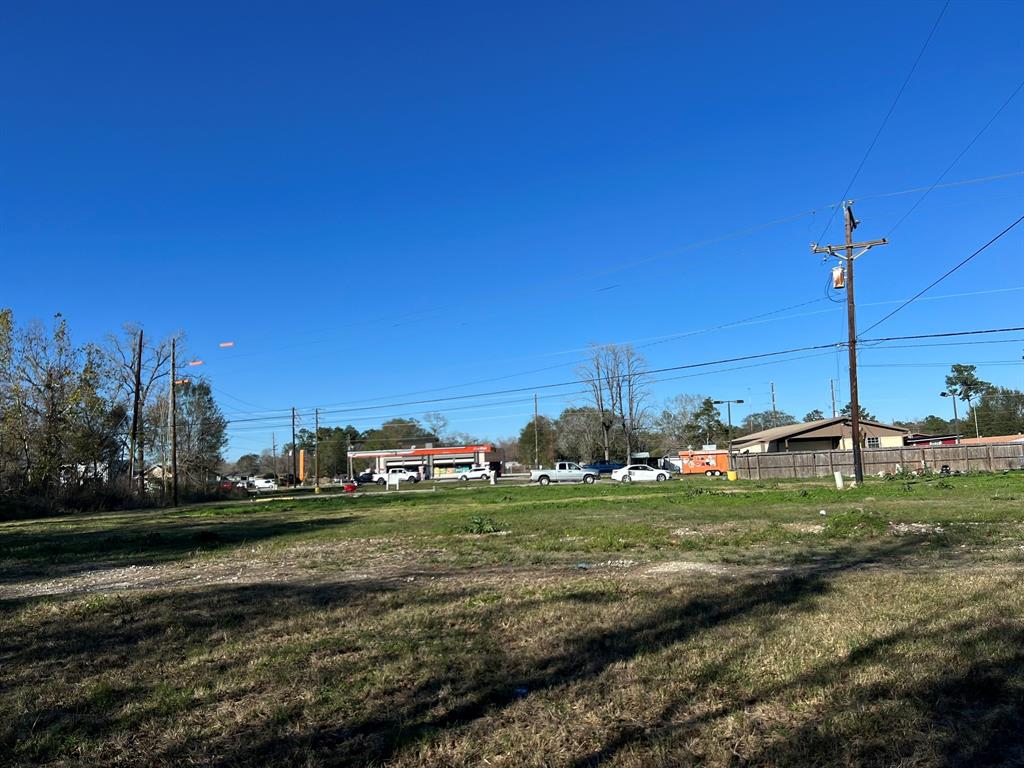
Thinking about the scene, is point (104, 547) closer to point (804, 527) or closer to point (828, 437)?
point (804, 527)

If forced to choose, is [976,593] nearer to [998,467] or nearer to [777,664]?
[777,664]

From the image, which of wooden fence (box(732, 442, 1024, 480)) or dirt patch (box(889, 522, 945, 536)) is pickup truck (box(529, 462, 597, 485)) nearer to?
wooden fence (box(732, 442, 1024, 480))

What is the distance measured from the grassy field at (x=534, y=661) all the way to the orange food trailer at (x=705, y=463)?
53044mm

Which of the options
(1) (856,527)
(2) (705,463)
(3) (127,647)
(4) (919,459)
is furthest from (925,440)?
(3) (127,647)

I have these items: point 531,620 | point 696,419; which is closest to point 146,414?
point 531,620

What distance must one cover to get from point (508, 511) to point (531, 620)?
17704 millimetres

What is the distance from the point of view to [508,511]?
24.5 m

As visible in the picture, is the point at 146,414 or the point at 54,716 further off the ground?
the point at 146,414

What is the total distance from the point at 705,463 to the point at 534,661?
62148 mm

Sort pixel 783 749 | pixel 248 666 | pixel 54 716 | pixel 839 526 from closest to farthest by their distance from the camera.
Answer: pixel 783 749 < pixel 54 716 < pixel 248 666 < pixel 839 526

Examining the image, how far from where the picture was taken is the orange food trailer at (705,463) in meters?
63.9

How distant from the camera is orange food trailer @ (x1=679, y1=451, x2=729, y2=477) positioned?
63875mm

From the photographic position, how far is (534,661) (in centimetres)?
558

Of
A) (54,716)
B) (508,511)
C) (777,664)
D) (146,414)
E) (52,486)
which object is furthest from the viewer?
(146,414)
